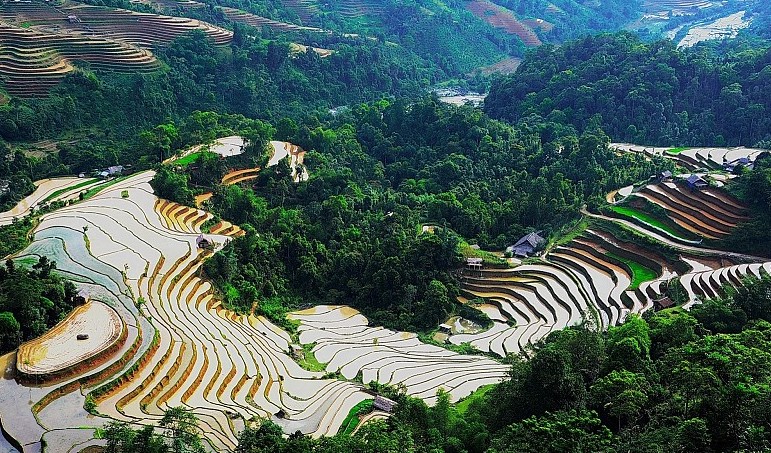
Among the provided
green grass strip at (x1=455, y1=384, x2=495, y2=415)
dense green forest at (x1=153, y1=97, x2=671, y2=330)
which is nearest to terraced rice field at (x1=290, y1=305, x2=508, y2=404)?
green grass strip at (x1=455, y1=384, x2=495, y2=415)

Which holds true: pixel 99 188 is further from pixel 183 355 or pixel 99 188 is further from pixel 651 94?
pixel 651 94

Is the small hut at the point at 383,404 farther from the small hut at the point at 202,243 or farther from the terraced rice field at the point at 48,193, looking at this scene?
the terraced rice field at the point at 48,193

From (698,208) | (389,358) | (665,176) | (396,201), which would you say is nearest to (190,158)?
(396,201)

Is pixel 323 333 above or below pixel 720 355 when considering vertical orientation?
below

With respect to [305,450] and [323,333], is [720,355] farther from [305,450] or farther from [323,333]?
[323,333]

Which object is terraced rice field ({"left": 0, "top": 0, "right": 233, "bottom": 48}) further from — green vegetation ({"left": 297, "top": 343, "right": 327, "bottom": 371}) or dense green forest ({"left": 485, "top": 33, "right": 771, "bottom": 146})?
green vegetation ({"left": 297, "top": 343, "right": 327, "bottom": 371})

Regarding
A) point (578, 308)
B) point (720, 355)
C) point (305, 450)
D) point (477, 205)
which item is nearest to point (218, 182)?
point (477, 205)
